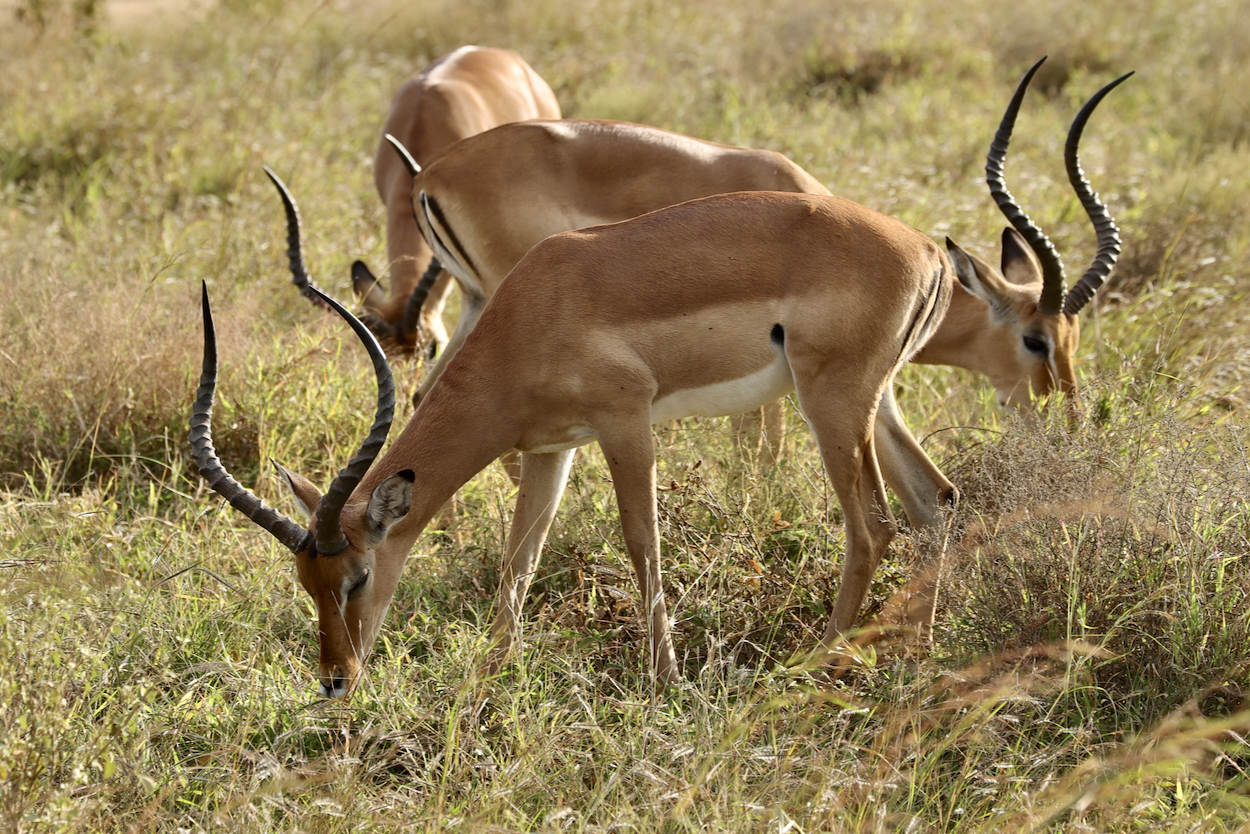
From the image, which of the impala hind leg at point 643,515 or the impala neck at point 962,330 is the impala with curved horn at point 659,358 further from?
the impala neck at point 962,330

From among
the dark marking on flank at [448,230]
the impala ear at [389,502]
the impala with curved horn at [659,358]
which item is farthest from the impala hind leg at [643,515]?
the dark marking on flank at [448,230]

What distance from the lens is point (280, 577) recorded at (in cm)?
379

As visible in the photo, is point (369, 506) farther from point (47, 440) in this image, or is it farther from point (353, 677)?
point (47, 440)

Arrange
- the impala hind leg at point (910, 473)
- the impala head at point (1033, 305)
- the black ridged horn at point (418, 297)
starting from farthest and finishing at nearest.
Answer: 1. the black ridged horn at point (418, 297)
2. the impala head at point (1033, 305)
3. the impala hind leg at point (910, 473)

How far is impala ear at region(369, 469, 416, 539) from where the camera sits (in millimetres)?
3043

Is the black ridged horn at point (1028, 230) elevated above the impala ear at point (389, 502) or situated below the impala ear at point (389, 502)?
above

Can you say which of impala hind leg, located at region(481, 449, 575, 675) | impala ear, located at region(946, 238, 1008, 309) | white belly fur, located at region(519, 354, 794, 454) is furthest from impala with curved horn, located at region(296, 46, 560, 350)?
impala ear, located at region(946, 238, 1008, 309)

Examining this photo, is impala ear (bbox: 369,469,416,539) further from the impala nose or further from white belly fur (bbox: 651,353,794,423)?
white belly fur (bbox: 651,353,794,423)

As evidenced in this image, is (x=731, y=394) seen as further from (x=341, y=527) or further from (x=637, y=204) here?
(x=637, y=204)

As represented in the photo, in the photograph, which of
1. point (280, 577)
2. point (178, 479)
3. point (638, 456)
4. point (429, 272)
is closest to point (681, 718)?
point (638, 456)

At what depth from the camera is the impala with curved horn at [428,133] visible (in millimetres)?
5473

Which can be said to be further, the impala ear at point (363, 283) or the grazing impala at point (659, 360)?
the impala ear at point (363, 283)

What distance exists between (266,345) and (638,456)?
7.87 ft

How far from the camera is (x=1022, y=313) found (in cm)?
462
